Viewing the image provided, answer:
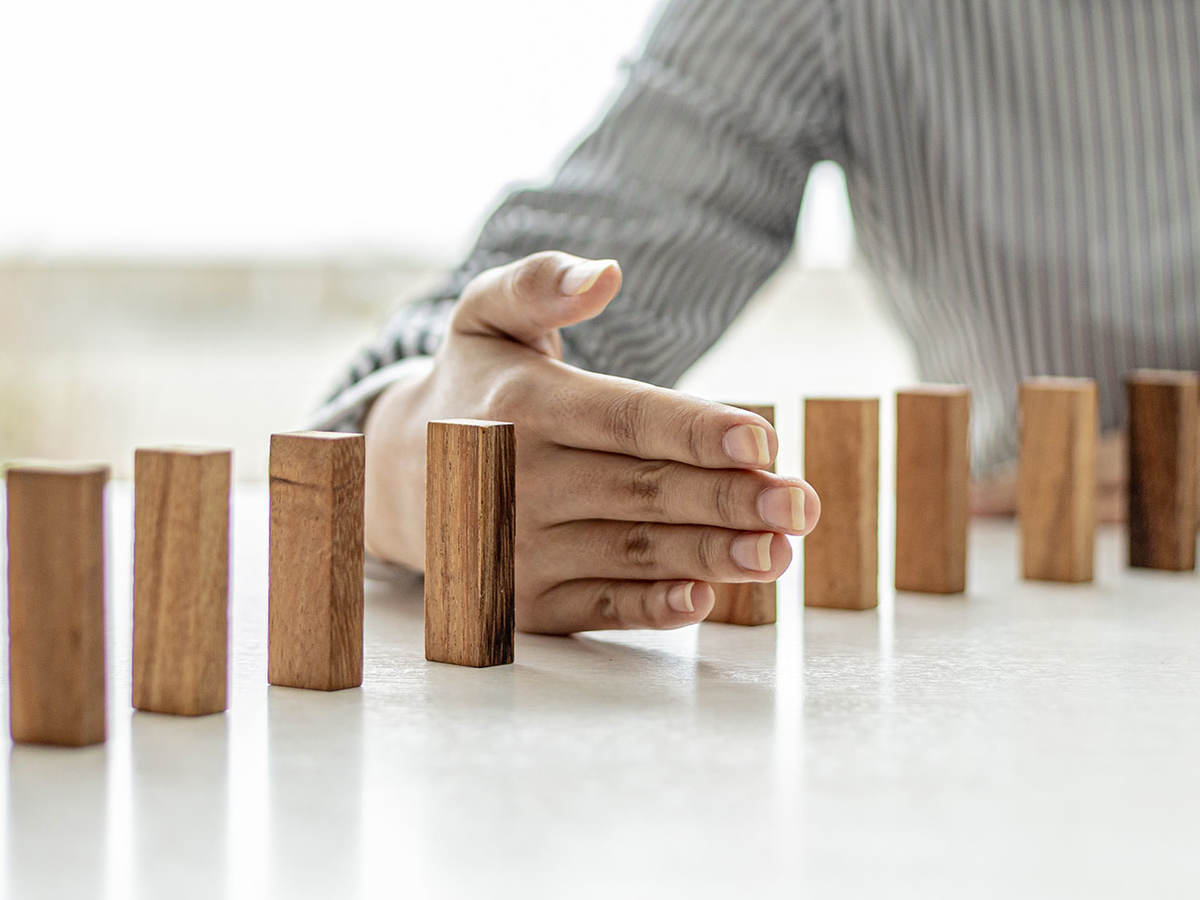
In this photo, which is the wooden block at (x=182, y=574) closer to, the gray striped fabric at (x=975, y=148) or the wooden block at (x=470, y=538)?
the wooden block at (x=470, y=538)

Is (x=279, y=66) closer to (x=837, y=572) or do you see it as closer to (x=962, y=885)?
(x=837, y=572)

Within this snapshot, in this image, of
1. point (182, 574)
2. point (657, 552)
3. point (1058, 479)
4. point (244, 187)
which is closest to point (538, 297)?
point (657, 552)

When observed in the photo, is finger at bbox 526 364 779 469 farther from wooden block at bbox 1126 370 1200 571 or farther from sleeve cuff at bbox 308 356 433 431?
wooden block at bbox 1126 370 1200 571

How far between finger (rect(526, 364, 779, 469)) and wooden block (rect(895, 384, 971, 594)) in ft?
0.65

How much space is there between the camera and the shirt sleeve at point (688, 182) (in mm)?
1092

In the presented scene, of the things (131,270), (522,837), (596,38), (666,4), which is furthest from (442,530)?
(131,270)

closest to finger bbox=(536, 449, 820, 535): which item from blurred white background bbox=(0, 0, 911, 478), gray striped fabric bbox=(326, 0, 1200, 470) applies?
gray striped fabric bbox=(326, 0, 1200, 470)

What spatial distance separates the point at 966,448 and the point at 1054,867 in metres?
0.48

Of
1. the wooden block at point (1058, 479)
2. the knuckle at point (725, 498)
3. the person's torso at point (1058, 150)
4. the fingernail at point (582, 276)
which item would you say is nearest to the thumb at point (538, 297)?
the fingernail at point (582, 276)

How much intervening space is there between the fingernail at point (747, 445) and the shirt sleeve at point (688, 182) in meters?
0.48

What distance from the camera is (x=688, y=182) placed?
1.18 metres

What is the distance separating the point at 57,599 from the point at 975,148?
3.39 ft

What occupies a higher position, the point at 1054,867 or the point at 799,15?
the point at 799,15

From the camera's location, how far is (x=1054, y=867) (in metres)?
0.34
